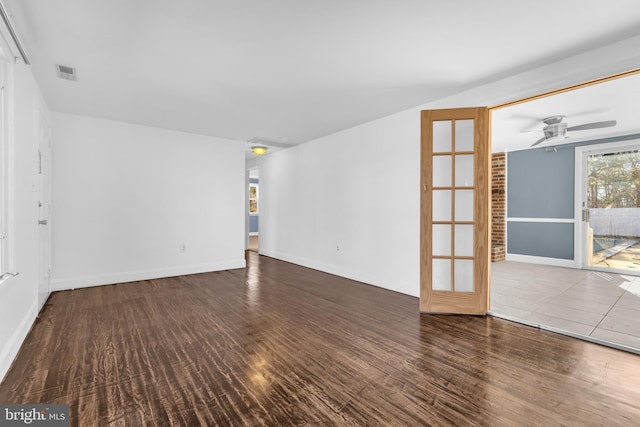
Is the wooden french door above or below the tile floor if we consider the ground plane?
above

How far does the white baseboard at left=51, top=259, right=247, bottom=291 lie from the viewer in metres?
4.13

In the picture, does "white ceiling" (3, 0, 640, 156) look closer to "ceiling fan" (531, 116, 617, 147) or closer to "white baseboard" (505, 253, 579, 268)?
"ceiling fan" (531, 116, 617, 147)

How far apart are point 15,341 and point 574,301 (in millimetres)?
5579

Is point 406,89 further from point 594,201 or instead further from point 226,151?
point 594,201

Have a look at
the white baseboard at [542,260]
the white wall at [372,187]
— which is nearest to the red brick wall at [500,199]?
the white baseboard at [542,260]

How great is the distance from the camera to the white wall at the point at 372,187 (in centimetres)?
277

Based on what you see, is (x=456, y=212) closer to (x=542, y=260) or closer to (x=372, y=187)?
(x=372, y=187)

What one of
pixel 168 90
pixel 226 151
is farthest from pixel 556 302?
pixel 226 151

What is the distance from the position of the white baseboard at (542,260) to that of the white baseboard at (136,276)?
18.9 feet

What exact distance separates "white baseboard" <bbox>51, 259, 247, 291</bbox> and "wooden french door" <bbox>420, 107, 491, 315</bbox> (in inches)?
145

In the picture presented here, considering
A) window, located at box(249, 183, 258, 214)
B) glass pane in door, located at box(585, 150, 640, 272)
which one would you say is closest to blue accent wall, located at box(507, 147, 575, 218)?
glass pane in door, located at box(585, 150, 640, 272)

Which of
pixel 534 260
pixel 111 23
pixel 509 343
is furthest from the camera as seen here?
pixel 534 260

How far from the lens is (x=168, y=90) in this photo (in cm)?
333

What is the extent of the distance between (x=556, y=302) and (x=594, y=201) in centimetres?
320
